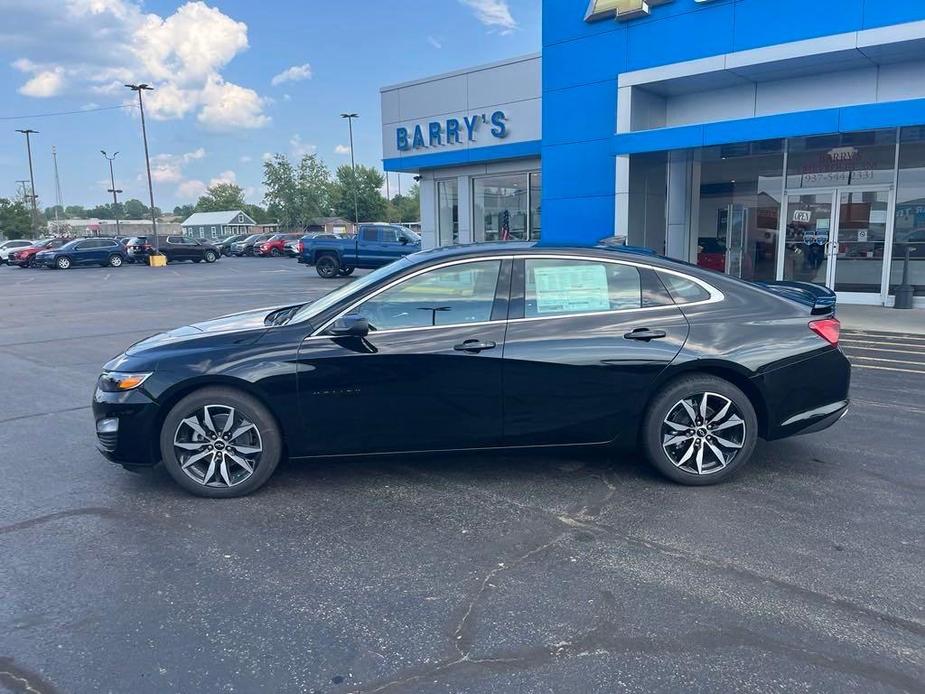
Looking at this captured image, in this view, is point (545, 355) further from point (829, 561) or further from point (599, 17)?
point (599, 17)

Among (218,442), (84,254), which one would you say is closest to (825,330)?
(218,442)

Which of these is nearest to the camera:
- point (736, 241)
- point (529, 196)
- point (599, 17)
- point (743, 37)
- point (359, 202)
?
point (743, 37)

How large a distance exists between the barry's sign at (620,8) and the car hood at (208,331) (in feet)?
37.3

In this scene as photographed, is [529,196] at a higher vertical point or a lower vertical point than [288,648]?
higher

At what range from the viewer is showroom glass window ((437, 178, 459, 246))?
20812 mm

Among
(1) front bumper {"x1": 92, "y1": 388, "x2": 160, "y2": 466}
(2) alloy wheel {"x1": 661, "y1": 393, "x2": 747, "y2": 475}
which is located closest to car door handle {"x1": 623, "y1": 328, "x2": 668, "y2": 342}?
(2) alloy wheel {"x1": 661, "y1": 393, "x2": 747, "y2": 475}

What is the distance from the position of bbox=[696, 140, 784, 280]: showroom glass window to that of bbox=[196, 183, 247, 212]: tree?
120136 mm

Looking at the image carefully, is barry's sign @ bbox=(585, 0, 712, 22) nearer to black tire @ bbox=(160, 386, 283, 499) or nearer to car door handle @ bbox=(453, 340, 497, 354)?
car door handle @ bbox=(453, 340, 497, 354)

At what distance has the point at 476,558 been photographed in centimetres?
360

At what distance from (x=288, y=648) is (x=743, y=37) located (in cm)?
1297

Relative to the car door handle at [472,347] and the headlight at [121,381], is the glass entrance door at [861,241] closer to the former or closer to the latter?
the car door handle at [472,347]

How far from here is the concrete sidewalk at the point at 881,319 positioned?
10.9 metres

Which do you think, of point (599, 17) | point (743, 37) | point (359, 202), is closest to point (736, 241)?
point (743, 37)

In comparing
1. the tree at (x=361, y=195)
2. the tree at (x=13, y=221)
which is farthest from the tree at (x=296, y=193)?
the tree at (x=13, y=221)
